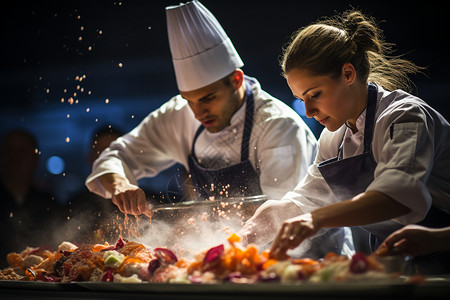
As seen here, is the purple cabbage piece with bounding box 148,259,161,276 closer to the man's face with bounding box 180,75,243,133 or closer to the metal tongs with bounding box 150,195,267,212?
the metal tongs with bounding box 150,195,267,212

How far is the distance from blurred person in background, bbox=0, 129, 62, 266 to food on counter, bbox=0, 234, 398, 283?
2.86 feet

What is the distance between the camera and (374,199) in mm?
1241

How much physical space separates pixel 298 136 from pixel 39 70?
1971mm

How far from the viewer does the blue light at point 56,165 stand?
317 cm

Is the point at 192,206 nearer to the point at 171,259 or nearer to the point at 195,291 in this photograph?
the point at 171,259

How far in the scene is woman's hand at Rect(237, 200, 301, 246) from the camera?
5.46ft

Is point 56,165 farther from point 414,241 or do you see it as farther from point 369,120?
point 414,241

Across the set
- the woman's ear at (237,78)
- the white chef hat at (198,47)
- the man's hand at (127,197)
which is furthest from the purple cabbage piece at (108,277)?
the woman's ear at (237,78)

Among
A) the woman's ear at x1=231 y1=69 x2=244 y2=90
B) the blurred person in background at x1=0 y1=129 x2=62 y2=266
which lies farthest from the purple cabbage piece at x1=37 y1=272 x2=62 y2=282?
the woman's ear at x1=231 y1=69 x2=244 y2=90

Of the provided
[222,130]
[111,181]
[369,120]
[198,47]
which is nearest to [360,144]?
[369,120]

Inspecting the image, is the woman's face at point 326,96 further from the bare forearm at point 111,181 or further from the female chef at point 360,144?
the bare forearm at point 111,181

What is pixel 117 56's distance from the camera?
2.52 m

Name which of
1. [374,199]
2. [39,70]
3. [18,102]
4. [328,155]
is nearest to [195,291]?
[374,199]

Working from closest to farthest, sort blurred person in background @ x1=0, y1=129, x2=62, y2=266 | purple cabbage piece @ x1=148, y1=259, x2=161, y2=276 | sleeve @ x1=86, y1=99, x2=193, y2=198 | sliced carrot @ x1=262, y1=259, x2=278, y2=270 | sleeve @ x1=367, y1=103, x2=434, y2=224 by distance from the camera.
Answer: sliced carrot @ x1=262, y1=259, x2=278, y2=270
sleeve @ x1=367, y1=103, x2=434, y2=224
purple cabbage piece @ x1=148, y1=259, x2=161, y2=276
sleeve @ x1=86, y1=99, x2=193, y2=198
blurred person in background @ x1=0, y1=129, x2=62, y2=266
